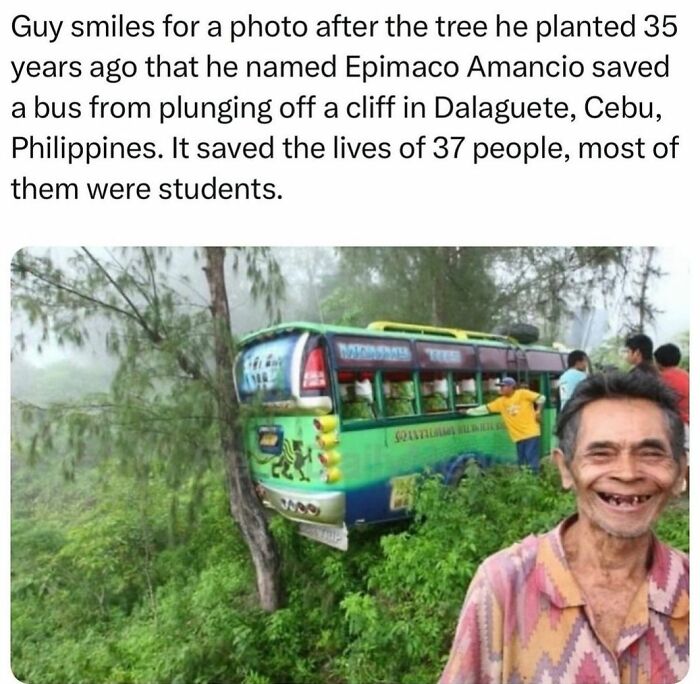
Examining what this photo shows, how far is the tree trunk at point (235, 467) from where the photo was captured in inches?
67.0

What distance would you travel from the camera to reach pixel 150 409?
5.55 ft

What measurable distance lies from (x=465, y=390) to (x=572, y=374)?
312 millimetres

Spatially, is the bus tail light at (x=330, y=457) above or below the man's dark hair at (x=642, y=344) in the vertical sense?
below

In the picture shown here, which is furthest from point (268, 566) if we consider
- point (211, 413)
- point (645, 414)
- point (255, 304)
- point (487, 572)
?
point (645, 414)

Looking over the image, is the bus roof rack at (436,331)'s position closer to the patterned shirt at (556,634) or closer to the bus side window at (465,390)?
the bus side window at (465,390)

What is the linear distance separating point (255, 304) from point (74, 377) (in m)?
0.56

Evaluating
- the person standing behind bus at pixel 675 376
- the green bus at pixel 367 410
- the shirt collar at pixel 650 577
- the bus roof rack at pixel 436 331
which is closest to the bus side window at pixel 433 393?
the green bus at pixel 367 410

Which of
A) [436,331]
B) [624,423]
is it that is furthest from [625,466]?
[436,331]

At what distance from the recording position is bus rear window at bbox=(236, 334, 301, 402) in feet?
5.46

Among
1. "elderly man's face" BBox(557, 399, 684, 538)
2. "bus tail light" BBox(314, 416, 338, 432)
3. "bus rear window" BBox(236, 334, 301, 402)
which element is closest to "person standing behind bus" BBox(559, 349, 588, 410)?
"elderly man's face" BBox(557, 399, 684, 538)

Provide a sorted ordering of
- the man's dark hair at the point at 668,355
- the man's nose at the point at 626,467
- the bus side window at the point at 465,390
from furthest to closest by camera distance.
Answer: the bus side window at the point at 465,390
the man's dark hair at the point at 668,355
the man's nose at the point at 626,467

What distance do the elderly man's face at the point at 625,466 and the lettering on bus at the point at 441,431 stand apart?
27cm

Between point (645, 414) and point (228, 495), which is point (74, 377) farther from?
point (645, 414)

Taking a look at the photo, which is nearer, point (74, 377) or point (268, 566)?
point (74, 377)
